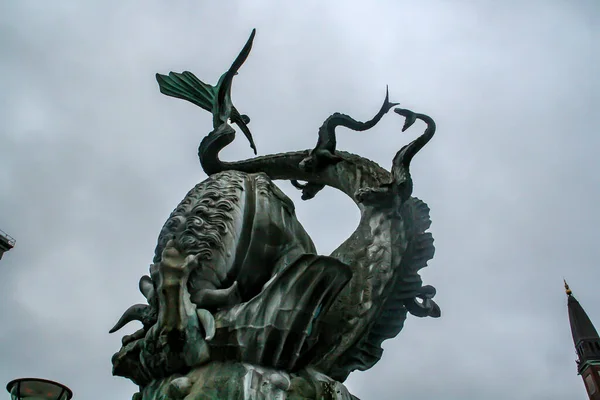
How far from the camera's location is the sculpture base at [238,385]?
3.48 meters

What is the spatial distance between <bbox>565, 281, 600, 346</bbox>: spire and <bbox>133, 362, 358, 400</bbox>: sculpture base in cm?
7906

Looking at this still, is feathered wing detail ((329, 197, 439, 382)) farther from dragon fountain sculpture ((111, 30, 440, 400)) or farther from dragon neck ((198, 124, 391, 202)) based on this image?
dragon neck ((198, 124, 391, 202))

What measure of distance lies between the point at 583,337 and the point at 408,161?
7770 cm

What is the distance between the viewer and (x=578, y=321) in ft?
242

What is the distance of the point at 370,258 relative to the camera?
4711mm

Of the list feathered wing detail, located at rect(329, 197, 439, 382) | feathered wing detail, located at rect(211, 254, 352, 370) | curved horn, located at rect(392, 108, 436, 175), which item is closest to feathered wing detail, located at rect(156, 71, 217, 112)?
curved horn, located at rect(392, 108, 436, 175)

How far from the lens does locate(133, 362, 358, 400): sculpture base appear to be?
3477mm

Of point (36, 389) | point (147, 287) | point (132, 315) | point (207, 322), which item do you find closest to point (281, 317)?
point (207, 322)

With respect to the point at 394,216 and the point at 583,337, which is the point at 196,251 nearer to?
the point at 394,216

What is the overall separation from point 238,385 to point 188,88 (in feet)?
13.5

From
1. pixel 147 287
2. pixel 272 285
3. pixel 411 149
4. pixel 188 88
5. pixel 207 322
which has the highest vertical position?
pixel 188 88

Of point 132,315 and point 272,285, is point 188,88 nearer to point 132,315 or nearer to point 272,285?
point 132,315

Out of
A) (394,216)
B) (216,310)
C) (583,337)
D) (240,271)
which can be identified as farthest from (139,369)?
(583,337)

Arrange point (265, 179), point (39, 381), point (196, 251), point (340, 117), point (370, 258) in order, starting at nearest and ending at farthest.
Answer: point (196, 251) < point (370, 258) < point (265, 179) < point (340, 117) < point (39, 381)
